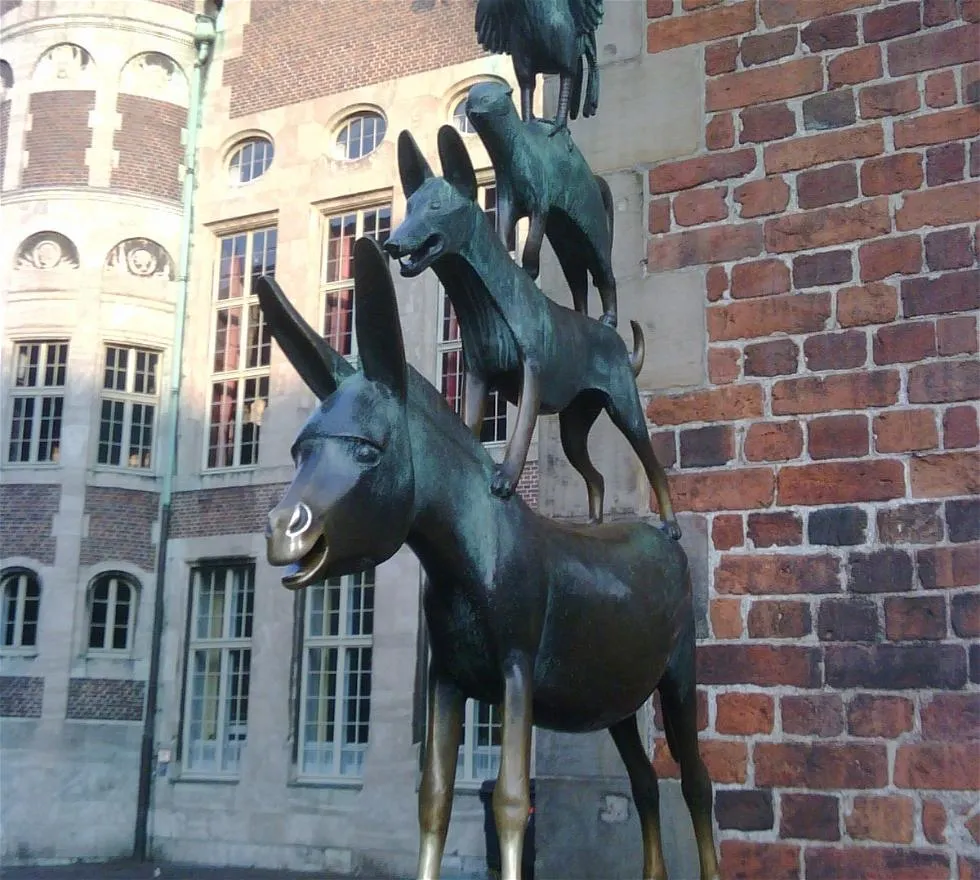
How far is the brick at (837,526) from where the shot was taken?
13.7 ft

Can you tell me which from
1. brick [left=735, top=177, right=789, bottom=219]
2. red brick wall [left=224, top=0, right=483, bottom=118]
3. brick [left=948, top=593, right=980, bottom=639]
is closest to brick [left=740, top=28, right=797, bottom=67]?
brick [left=735, top=177, right=789, bottom=219]

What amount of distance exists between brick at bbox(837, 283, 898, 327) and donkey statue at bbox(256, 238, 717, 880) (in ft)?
6.28

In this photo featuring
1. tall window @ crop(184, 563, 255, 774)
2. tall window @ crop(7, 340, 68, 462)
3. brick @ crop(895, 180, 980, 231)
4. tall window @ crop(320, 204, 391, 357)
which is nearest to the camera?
brick @ crop(895, 180, 980, 231)

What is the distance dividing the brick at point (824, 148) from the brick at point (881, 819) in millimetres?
2171

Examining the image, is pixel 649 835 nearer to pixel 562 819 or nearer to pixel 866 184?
pixel 562 819

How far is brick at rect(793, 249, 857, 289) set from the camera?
439 centimetres

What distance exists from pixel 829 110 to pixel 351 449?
2975mm

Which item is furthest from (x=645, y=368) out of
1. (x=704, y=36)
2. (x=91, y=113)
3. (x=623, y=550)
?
(x=91, y=113)

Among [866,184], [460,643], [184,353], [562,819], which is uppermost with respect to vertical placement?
[184,353]

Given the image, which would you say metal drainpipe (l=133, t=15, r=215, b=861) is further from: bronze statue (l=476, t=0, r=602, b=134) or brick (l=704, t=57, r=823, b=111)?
bronze statue (l=476, t=0, r=602, b=134)

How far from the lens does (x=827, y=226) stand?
4.44 metres

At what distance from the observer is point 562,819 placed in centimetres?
427

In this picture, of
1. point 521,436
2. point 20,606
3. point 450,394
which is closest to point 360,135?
point 450,394

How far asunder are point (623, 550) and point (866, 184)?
225 cm
